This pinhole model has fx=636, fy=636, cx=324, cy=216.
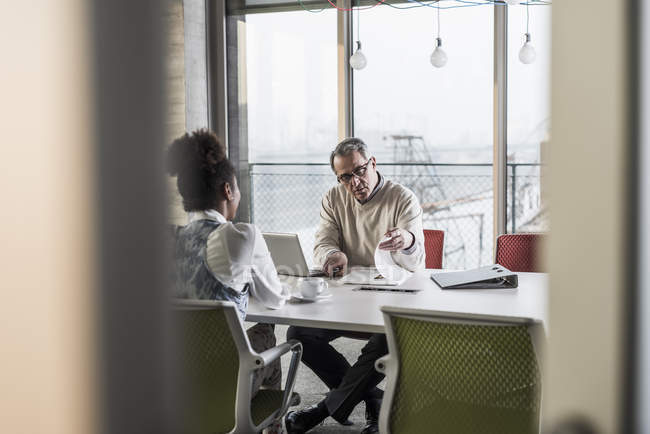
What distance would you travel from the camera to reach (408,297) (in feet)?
7.77

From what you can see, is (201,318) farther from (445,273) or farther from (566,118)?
(566,118)

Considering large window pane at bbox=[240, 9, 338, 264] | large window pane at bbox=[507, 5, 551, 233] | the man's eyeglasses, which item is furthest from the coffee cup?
large window pane at bbox=[240, 9, 338, 264]

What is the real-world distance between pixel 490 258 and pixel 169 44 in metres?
4.85

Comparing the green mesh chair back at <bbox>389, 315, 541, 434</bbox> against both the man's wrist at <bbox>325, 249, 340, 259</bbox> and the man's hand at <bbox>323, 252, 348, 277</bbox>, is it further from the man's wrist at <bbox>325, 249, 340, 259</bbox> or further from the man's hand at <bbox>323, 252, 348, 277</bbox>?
the man's wrist at <bbox>325, 249, 340, 259</bbox>

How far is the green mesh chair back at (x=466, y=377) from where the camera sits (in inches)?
61.7

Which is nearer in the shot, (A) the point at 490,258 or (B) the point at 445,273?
(B) the point at 445,273

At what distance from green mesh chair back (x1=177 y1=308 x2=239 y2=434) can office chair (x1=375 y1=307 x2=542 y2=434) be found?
1.53ft

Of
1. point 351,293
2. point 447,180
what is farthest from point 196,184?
point 447,180

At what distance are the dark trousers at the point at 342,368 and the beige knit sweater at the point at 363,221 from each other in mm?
376

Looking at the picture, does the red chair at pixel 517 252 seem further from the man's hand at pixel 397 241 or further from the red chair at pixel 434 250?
the man's hand at pixel 397 241

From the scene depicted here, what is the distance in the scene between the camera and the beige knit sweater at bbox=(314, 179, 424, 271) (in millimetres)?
3004

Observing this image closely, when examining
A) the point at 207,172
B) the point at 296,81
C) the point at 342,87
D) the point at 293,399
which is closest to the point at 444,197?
the point at 342,87

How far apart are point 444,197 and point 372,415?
251cm

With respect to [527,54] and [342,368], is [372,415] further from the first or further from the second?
[527,54]
